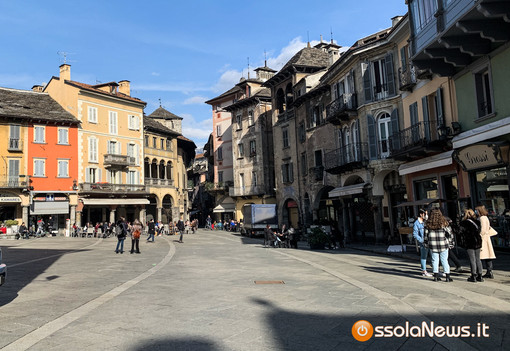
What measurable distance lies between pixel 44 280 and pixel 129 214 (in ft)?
126

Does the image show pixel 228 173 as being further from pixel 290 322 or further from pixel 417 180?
pixel 290 322

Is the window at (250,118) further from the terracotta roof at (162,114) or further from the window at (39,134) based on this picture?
the window at (39,134)


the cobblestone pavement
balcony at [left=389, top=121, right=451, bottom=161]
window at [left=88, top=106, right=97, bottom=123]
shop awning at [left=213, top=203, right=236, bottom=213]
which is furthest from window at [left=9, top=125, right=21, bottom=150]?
balcony at [left=389, top=121, right=451, bottom=161]

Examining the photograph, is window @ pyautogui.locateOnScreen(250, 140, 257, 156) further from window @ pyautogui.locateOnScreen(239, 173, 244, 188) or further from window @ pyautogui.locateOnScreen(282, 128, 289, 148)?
window @ pyautogui.locateOnScreen(282, 128, 289, 148)

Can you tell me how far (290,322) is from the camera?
643cm

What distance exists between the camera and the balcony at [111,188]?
139ft

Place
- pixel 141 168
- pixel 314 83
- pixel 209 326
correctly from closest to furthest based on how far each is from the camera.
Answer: pixel 209 326 < pixel 314 83 < pixel 141 168

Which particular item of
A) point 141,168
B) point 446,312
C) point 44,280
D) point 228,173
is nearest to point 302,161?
point 228,173

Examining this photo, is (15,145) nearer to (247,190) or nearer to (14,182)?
(14,182)

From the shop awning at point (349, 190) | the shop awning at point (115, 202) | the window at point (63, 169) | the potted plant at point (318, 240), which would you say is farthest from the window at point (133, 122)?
the potted plant at point (318, 240)

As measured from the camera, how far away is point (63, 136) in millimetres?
41656

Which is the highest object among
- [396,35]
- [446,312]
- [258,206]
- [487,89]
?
[396,35]

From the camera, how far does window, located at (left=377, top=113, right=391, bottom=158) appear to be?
76.9ft

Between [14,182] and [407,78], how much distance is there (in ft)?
114
